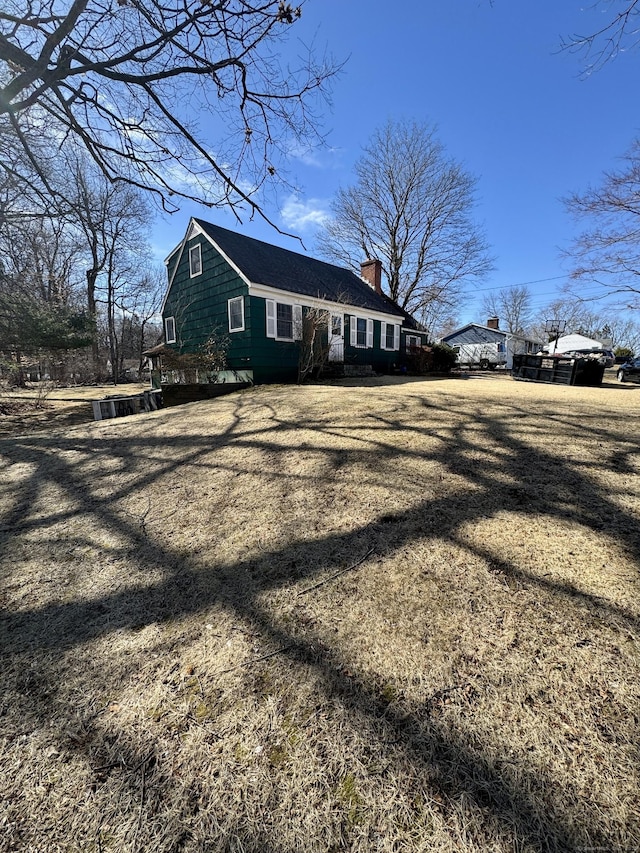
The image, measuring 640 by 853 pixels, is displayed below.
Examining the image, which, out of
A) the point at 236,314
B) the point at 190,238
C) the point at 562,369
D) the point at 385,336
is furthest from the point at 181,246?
the point at 562,369

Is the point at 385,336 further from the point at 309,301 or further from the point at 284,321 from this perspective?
the point at 284,321

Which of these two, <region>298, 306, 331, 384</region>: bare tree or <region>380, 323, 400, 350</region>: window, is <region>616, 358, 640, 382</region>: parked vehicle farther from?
<region>298, 306, 331, 384</region>: bare tree

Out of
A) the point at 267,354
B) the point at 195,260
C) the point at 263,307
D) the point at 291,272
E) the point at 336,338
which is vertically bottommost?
the point at 267,354

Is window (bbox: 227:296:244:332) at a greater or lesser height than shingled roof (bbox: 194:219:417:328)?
lesser

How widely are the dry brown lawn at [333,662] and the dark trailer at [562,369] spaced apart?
9961 mm

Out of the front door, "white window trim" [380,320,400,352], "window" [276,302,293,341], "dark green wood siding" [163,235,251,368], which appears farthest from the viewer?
"white window trim" [380,320,400,352]

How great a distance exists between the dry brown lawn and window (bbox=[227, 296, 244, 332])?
28.8ft

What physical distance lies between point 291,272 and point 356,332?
3.56m

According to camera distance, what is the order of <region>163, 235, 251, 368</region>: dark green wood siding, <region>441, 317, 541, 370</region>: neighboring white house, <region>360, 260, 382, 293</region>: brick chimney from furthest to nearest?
<region>441, 317, 541, 370</region>: neighboring white house, <region>360, 260, 382, 293</region>: brick chimney, <region>163, 235, 251, 368</region>: dark green wood siding

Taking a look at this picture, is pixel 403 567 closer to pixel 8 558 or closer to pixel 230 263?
pixel 8 558

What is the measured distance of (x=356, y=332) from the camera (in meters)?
14.7

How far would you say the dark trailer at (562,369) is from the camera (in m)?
11.4

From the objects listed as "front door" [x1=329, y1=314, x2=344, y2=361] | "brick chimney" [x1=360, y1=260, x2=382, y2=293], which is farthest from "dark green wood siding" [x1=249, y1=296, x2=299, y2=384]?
"brick chimney" [x1=360, y1=260, x2=382, y2=293]

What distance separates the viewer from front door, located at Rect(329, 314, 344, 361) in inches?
520
